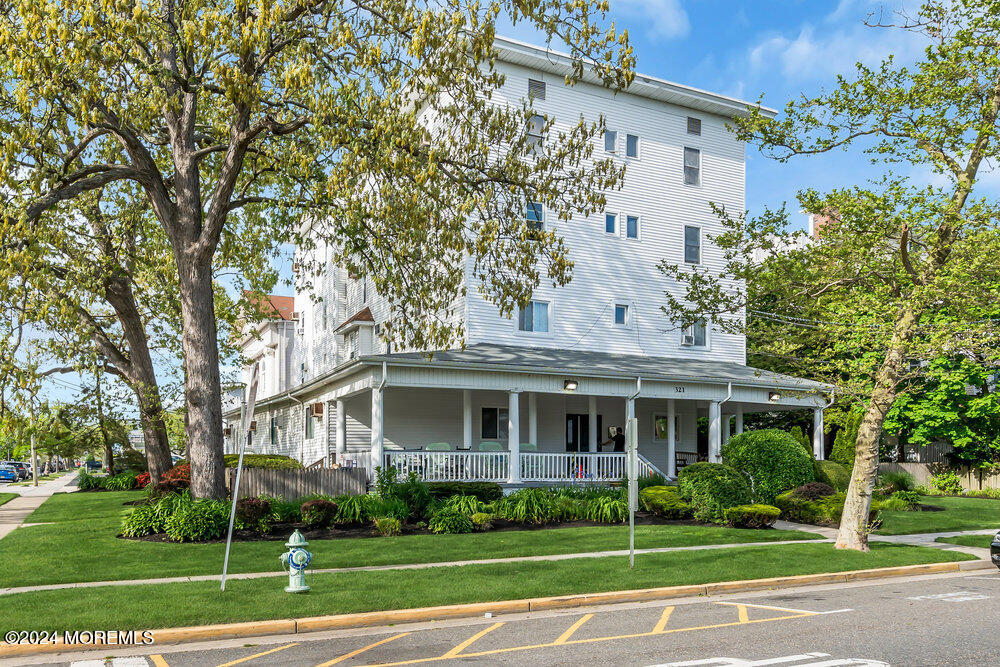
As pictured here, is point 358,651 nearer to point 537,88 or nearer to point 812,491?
point 812,491

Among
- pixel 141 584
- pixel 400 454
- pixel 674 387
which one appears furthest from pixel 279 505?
pixel 674 387

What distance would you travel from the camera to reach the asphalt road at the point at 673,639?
27.2ft

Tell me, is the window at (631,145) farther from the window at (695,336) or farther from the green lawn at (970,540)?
the green lawn at (970,540)

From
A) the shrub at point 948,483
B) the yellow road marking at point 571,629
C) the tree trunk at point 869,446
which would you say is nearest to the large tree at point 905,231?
the tree trunk at point 869,446

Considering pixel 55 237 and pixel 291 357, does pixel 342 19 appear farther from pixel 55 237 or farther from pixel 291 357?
pixel 291 357

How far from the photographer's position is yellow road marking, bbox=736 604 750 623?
34.3 ft

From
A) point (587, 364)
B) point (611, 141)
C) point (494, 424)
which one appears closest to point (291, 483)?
point (494, 424)

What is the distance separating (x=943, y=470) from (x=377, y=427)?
26214 millimetres

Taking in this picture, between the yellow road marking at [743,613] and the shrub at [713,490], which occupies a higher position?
the shrub at [713,490]

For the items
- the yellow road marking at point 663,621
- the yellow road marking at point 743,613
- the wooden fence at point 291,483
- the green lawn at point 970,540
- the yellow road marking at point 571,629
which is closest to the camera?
the yellow road marking at point 571,629

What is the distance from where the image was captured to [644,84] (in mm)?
31344

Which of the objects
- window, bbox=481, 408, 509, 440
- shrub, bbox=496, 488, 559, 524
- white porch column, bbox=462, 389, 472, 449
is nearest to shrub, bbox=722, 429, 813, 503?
shrub, bbox=496, 488, 559, 524

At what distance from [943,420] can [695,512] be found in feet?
61.3

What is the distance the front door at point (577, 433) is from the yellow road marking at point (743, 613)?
19619 millimetres
